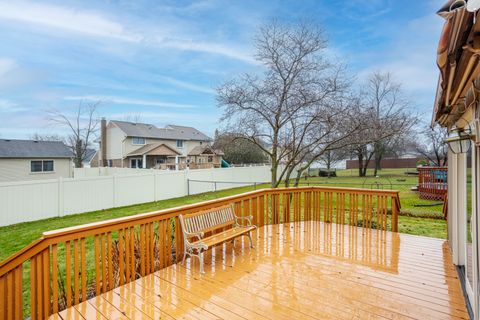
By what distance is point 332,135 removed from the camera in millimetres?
8445

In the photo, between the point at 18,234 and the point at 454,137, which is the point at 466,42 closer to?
the point at 454,137

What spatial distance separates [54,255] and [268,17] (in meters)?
8.38

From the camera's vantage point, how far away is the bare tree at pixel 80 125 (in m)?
A: 27.0

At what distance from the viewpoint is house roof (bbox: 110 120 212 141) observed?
84.7ft

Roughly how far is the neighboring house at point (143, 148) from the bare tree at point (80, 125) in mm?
2867

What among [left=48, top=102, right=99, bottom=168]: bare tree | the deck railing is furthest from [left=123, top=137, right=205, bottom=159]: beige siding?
the deck railing

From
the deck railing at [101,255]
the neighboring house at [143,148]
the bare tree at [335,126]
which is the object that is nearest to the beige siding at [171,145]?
the neighboring house at [143,148]

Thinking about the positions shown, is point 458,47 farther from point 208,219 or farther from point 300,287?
point 208,219

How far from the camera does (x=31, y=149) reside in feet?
62.2

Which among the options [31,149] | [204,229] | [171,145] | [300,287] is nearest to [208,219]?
[204,229]

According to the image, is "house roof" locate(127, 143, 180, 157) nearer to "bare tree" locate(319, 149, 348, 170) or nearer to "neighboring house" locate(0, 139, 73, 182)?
"neighboring house" locate(0, 139, 73, 182)

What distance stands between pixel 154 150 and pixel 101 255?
2200 cm

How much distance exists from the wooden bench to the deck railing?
0.14m

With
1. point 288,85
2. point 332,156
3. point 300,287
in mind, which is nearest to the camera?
point 300,287
